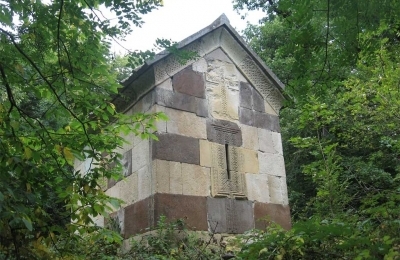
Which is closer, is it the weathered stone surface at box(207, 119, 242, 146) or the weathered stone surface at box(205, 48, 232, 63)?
the weathered stone surface at box(207, 119, 242, 146)

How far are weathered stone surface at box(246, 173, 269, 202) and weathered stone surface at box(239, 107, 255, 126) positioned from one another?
82 cm

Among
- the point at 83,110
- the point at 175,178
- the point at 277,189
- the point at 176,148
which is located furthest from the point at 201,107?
the point at 83,110

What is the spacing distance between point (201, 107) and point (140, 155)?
3.65 ft

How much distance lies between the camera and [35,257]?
290cm

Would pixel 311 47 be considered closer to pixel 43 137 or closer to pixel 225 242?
pixel 43 137

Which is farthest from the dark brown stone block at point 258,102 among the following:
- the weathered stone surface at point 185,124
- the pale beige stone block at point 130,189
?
the pale beige stone block at point 130,189

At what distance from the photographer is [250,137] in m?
6.34

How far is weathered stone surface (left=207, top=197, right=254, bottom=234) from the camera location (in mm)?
5570

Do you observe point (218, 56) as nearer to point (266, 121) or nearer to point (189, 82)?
point (189, 82)

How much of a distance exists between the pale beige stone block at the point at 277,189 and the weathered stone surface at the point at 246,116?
872mm

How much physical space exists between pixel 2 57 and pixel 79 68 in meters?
0.59

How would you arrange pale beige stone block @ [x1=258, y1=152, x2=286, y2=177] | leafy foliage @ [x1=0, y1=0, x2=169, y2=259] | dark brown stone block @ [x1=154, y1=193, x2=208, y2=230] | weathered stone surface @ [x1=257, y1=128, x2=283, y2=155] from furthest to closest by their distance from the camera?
weathered stone surface @ [x1=257, y1=128, x2=283, y2=155], pale beige stone block @ [x1=258, y1=152, x2=286, y2=177], dark brown stone block @ [x1=154, y1=193, x2=208, y2=230], leafy foliage @ [x1=0, y1=0, x2=169, y2=259]

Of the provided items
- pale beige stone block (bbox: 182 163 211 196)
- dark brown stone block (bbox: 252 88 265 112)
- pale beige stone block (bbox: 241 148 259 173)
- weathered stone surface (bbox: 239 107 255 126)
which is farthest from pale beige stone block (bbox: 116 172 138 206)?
dark brown stone block (bbox: 252 88 265 112)

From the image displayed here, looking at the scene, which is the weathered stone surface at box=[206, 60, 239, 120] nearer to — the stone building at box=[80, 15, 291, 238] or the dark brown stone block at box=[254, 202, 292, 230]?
the stone building at box=[80, 15, 291, 238]
